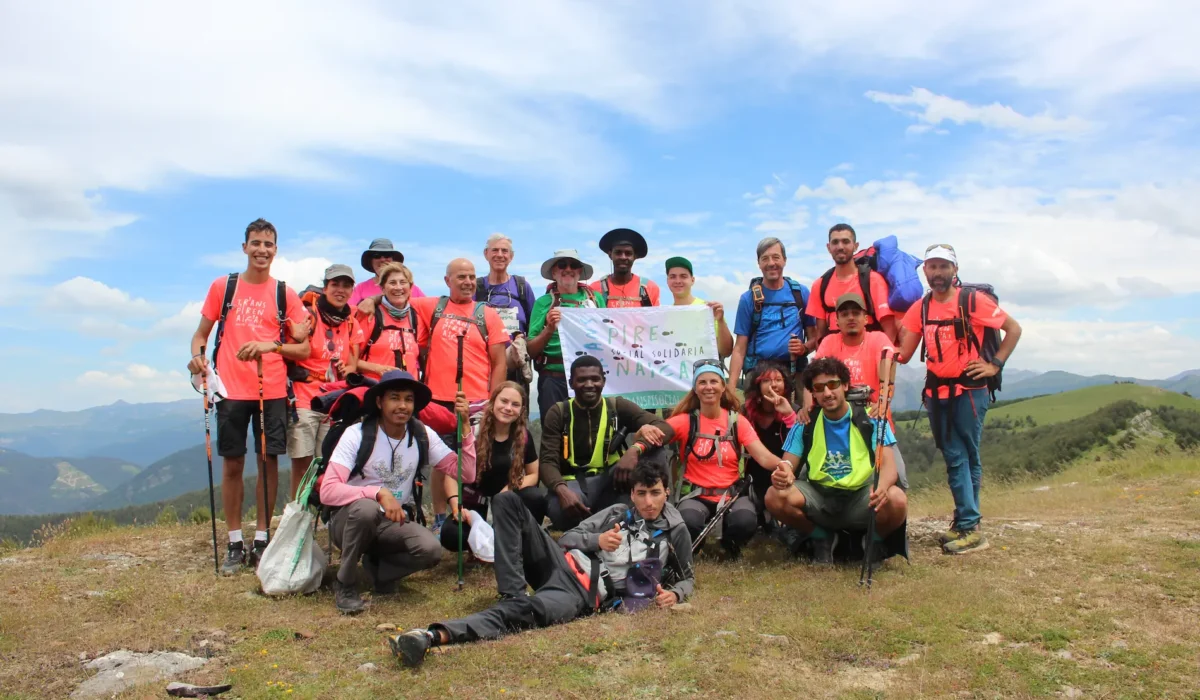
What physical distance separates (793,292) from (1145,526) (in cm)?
541

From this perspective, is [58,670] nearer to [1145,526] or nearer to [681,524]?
[681,524]

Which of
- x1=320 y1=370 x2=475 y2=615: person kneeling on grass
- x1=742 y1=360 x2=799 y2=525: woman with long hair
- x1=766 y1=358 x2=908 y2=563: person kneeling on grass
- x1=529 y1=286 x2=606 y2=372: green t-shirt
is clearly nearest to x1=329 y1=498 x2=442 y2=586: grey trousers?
x1=320 y1=370 x2=475 y2=615: person kneeling on grass

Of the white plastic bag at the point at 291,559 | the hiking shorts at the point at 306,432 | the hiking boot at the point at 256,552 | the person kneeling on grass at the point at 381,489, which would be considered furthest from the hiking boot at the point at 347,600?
the hiking shorts at the point at 306,432

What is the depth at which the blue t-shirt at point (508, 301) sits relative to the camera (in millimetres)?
9867

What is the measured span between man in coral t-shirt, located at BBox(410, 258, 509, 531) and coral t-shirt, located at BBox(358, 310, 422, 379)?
0.50 ft

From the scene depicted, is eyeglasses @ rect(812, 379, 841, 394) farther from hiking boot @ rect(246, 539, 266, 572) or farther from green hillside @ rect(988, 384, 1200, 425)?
green hillside @ rect(988, 384, 1200, 425)

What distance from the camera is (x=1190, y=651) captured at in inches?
220

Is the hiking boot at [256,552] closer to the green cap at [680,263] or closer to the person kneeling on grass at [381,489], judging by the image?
the person kneeling on grass at [381,489]

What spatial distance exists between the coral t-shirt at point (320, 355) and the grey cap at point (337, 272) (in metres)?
0.49

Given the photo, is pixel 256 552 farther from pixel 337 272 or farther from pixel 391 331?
pixel 337 272

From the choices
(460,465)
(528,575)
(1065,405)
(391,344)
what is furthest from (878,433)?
(1065,405)

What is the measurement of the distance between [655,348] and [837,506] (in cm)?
328

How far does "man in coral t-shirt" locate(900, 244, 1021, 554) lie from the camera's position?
8.52 metres

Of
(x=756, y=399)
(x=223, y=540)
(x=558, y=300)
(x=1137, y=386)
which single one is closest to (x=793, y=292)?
(x=756, y=399)
